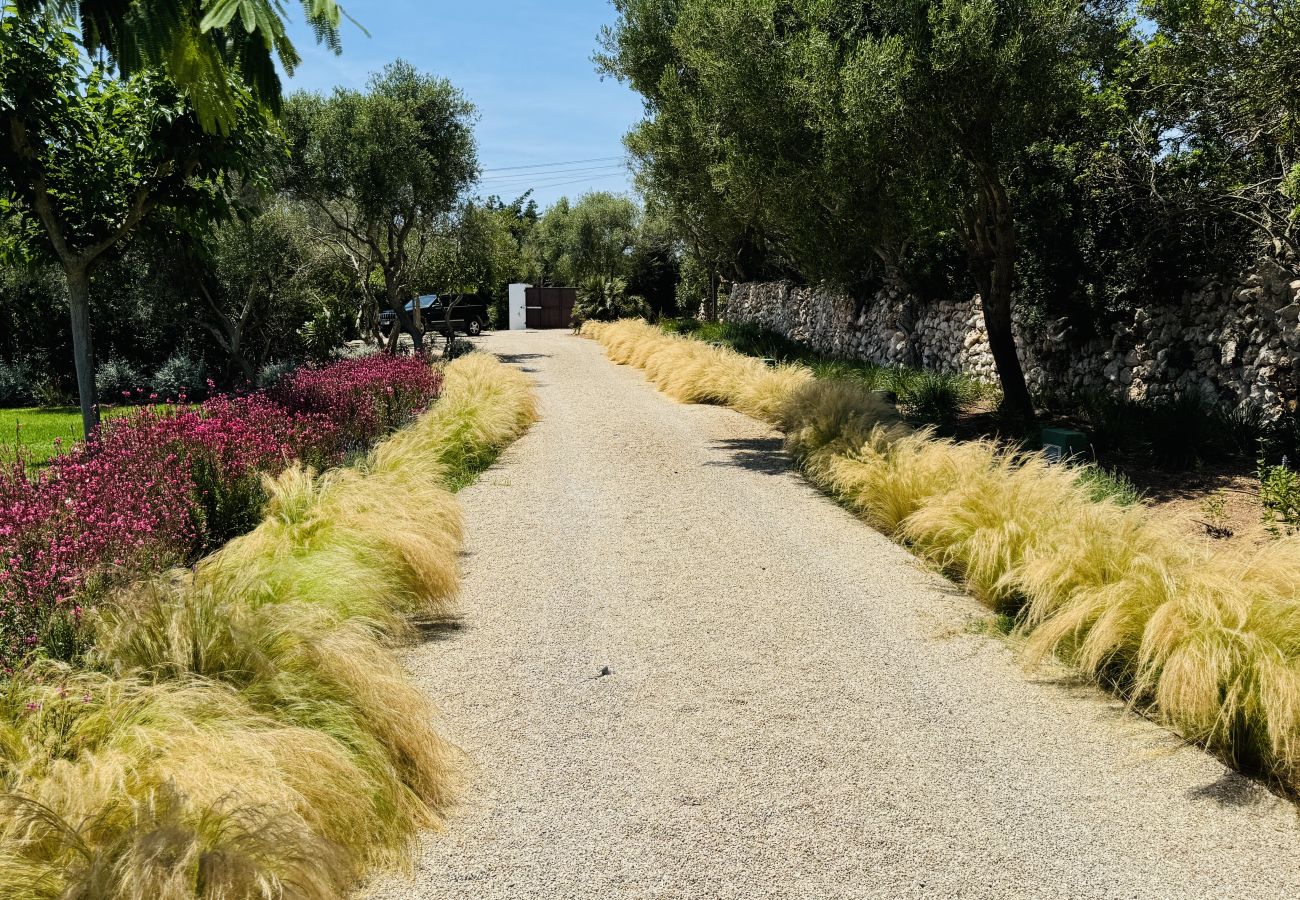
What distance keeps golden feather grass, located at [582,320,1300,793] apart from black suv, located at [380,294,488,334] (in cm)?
2666

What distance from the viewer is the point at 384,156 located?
18.6 m

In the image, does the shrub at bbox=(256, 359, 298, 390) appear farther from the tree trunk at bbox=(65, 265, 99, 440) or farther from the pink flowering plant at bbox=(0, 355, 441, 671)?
the tree trunk at bbox=(65, 265, 99, 440)

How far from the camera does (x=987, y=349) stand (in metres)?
13.6

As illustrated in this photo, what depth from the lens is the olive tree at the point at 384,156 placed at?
18.6 m

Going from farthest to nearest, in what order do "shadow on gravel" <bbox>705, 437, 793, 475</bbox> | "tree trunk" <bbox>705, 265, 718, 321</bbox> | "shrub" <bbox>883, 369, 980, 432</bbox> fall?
"tree trunk" <bbox>705, 265, 718, 321</bbox> < "shrub" <bbox>883, 369, 980, 432</bbox> < "shadow on gravel" <bbox>705, 437, 793, 475</bbox>

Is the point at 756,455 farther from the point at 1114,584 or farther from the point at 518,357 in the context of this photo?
the point at 518,357

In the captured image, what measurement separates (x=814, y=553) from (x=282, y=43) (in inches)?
191

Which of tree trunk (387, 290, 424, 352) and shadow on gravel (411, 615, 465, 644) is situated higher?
tree trunk (387, 290, 424, 352)

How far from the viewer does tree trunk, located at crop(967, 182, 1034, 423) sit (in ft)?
34.2

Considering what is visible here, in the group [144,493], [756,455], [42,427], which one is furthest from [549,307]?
[144,493]

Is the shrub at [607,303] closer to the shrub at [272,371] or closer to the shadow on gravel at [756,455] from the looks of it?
the shrub at [272,371]

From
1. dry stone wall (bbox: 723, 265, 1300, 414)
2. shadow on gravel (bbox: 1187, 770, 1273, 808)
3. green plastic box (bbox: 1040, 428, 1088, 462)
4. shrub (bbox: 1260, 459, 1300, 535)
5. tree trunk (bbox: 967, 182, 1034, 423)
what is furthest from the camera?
tree trunk (bbox: 967, 182, 1034, 423)

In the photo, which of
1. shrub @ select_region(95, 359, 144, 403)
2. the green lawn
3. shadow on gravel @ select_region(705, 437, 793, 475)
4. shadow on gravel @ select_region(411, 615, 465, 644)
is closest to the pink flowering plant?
shadow on gravel @ select_region(411, 615, 465, 644)

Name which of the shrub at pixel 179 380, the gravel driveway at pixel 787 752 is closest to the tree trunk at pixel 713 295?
the shrub at pixel 179 380
